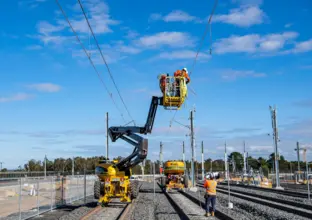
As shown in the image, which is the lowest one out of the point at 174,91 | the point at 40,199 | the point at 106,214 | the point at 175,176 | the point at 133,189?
the point at 40,199

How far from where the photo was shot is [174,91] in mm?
21625

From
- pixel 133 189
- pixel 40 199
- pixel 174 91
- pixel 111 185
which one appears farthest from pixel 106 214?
pixel 40 199

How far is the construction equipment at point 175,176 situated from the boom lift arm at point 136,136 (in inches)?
553

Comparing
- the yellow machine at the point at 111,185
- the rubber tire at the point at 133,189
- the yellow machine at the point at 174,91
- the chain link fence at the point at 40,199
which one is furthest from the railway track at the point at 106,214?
the yellow machine at the point at 174,91

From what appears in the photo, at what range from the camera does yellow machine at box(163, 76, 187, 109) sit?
21406 millimetres

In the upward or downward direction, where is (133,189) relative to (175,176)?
upward

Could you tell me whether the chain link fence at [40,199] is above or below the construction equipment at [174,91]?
below

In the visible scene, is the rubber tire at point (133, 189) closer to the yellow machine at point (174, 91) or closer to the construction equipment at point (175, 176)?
the yellow machine at point (174, 91)

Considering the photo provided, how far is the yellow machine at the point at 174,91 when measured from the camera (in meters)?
21.4

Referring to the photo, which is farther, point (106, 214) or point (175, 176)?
point (175, 176)

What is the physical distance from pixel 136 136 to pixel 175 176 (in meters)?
15.9

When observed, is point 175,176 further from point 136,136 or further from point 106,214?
point 106,214

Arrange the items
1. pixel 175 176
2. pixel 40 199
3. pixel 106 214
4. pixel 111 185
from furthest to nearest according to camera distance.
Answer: pixel 175 176 → pixel 40 199 → pixel 111 185 → pixel 106 214

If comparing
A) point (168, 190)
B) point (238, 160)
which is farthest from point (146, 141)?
point (238, 160)
